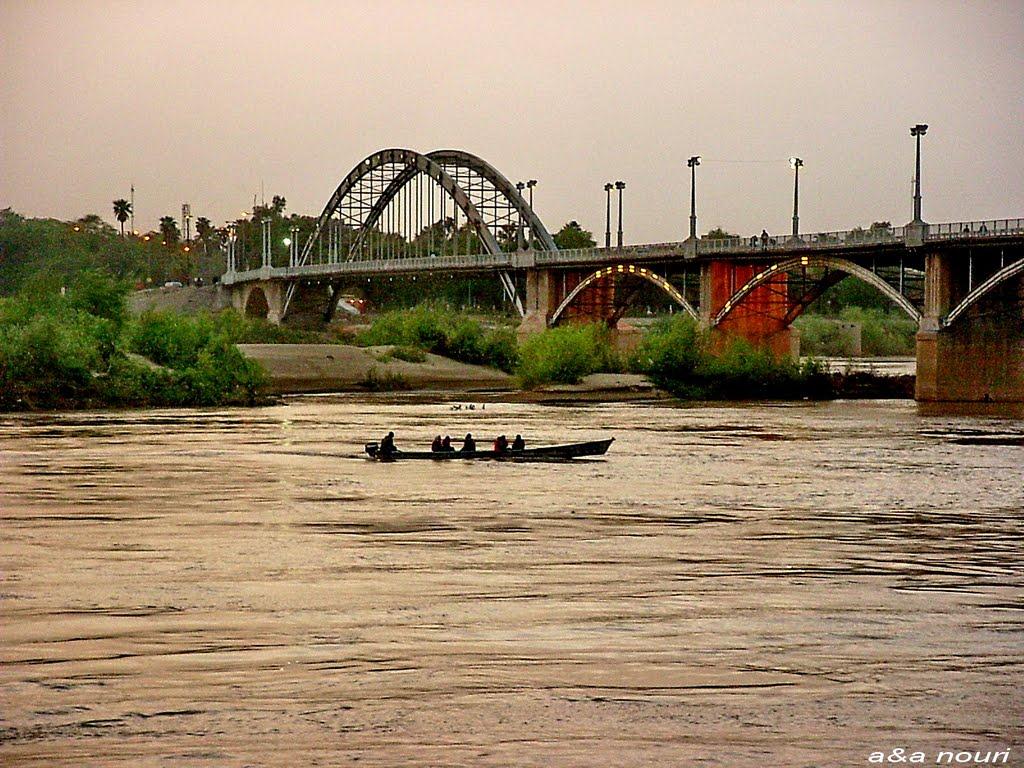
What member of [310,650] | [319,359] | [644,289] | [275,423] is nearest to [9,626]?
[310,650]

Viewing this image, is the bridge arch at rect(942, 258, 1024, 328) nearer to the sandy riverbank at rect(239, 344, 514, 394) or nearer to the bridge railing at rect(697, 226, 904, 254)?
the bridge railing at rect(697, 226, 904, 254)

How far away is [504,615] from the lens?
1848 centimetres

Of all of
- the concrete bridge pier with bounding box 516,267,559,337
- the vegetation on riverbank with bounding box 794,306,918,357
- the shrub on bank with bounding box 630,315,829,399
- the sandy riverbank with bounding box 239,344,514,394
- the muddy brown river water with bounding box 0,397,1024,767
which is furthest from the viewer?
the vegetation on riverbank with bounding box 794,306,918,357

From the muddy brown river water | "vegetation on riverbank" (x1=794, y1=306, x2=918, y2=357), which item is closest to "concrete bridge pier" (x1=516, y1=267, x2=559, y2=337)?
"vegetation on riverbank" (x1=794, y1=306, x2=918, y2=357)

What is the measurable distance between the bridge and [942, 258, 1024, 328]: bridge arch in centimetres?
8

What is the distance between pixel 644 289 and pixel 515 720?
92160 mm

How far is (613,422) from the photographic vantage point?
2322 inches

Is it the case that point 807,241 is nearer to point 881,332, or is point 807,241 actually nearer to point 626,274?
point 626,274

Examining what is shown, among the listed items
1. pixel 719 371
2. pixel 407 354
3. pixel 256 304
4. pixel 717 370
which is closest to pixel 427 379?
pixel 407 354

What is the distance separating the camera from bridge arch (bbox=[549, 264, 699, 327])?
93.6 m

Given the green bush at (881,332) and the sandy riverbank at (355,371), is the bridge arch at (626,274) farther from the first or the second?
the green bush at (881,332)

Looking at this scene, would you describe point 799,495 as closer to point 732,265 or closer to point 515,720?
point 515,720

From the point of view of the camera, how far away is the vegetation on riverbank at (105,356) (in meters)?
62.8

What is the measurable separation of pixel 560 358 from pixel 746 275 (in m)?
12.4
